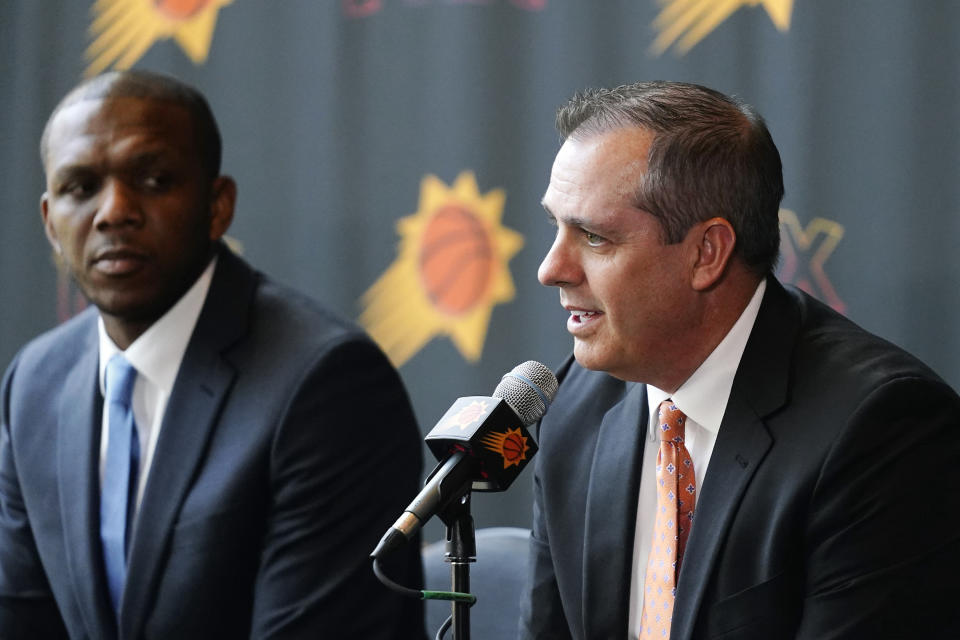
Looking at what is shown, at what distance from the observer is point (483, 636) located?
2094 millimetres

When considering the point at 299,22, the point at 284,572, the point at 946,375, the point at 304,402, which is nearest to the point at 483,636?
the point at 284,572

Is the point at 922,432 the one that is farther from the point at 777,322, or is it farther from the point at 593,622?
the point at 593,622

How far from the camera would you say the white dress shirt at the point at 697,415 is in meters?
1.65

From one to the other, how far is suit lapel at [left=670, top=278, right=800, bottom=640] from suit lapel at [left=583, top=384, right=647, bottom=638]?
0.12m

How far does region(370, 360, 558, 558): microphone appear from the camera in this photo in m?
1.24

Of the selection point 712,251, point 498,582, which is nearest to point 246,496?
point 498,582

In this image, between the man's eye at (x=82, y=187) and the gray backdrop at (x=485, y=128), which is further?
the gray backdrop at (x=485, y=128)

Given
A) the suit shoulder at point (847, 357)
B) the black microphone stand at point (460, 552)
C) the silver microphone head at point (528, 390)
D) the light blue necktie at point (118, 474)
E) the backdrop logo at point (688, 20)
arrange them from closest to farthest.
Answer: the black microphone stand at point (460, 552)
the silver microphone head at point (528, 390)
the suit shoulder at point (847, 357)
the light blue necktie at point (118, 474)
the backdrop logo at point (688, 20)

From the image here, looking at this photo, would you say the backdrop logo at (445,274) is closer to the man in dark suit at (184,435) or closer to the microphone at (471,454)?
the man in dark suit at (184,435)

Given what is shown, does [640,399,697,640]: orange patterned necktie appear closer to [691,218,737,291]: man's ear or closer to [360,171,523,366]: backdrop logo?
[691,218,737,291]: man's ear

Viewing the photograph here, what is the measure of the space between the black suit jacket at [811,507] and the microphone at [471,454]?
38cm

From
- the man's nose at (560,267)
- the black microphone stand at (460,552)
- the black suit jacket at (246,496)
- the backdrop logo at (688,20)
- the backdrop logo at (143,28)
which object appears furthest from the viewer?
the backdrop logo at (143,28)

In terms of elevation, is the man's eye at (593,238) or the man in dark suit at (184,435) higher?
the man's eye at (593,238)

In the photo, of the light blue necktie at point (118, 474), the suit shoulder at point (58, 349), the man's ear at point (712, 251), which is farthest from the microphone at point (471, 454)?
the suit shoulder at point (58, 349)
